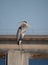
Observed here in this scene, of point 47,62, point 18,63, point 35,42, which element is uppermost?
point 18,63

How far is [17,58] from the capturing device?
131cm

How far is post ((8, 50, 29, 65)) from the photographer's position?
1.29 metres

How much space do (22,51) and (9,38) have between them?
926cm

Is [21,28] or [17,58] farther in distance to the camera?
[21,28]

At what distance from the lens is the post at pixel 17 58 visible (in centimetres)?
129

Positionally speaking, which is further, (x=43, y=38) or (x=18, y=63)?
(x=43, y=38)

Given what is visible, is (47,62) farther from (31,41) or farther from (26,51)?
(26,51)

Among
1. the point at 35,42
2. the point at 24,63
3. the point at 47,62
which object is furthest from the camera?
the point at 35,42

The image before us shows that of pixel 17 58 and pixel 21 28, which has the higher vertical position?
pixel 21 28

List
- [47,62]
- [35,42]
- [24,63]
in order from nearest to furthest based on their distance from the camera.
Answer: [24,63]
[47,62]
[35,42]

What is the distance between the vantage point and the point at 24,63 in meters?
1.28

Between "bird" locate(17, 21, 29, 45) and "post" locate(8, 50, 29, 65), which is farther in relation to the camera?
"bird" locate(17, 21, 29, 45)

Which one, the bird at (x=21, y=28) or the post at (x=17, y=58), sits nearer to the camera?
the post at (x=17, y=58)

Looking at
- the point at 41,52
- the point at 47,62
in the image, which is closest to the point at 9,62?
the point at 41,52
